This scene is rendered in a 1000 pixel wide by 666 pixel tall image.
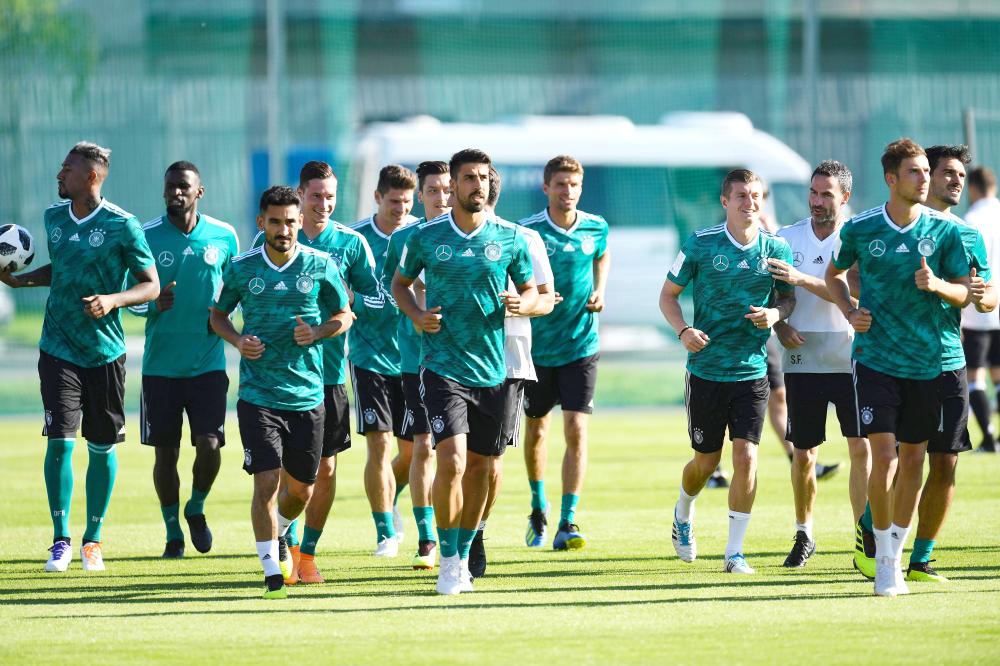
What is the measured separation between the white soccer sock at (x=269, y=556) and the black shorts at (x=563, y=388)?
277 cm

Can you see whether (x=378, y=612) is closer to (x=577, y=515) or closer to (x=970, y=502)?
(x=577, y=515)

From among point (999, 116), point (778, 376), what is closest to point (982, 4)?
point (999, 116)

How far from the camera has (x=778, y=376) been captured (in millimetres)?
12773

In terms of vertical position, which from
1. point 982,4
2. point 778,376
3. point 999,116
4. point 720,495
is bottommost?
point 720,495

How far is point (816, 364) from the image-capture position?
30.3ft

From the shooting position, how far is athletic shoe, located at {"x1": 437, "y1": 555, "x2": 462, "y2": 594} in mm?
8219

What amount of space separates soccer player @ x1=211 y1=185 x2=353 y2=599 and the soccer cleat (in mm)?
1628

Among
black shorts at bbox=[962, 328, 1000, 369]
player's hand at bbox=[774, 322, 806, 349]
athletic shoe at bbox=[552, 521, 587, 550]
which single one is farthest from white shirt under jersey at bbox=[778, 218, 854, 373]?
black shorts at bbox=[962, 328, 1000, 369]

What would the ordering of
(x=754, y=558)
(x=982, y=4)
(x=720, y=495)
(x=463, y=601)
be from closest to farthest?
(x=463, y=601) → (x=754, y=558) → (x=720, y=495) → (x=982, y=4)

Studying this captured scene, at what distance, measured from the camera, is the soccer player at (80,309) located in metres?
9.30

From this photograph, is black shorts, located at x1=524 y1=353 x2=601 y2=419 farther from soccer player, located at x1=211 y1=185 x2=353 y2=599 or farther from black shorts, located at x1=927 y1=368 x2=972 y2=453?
black shorts, located at x1=927 y1=368 x2=972 y2=453

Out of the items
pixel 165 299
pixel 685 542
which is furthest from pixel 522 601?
pixel 165 299

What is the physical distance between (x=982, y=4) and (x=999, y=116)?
230cm

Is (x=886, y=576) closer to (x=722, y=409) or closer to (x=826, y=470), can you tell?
(x=722, y=409)
